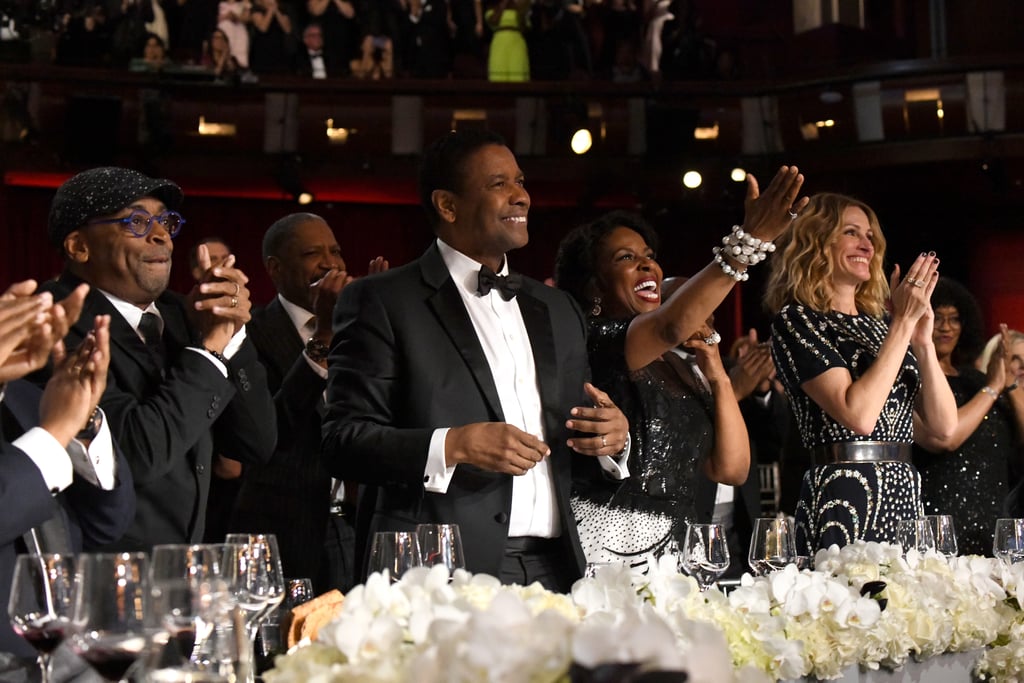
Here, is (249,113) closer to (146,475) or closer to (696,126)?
(696,126)

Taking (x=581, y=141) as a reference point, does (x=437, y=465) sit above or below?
below

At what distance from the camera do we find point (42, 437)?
78.0 inches

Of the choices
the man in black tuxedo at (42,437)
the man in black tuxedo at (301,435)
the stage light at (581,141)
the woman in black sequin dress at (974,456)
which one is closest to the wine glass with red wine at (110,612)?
the man in black tuxedo at (42,437)

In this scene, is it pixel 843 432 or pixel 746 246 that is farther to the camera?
pixel 843 432

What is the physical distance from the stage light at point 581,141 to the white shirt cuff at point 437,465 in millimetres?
8613

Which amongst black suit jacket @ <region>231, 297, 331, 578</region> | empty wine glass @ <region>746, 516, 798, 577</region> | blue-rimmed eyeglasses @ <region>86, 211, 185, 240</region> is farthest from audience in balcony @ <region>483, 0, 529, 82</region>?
empty wine glass @ <region>746, 516, 798, 577</region>

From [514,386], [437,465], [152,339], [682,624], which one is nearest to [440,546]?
[682,624]

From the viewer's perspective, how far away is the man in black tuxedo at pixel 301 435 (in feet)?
11.6

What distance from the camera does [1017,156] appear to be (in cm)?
1021

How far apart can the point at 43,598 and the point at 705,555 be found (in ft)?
3.56

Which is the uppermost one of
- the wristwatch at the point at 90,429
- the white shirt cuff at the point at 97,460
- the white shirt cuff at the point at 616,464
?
the wristwatch at the point at 90,429

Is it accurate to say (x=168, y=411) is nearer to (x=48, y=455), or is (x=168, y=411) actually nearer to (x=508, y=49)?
(x=48, y=455)

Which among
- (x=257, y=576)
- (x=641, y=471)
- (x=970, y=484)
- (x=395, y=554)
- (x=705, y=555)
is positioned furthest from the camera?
(x=970, y=484)

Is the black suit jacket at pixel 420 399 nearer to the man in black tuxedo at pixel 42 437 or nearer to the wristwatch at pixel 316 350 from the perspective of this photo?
the man in black tuxedo at pixel 42 437
